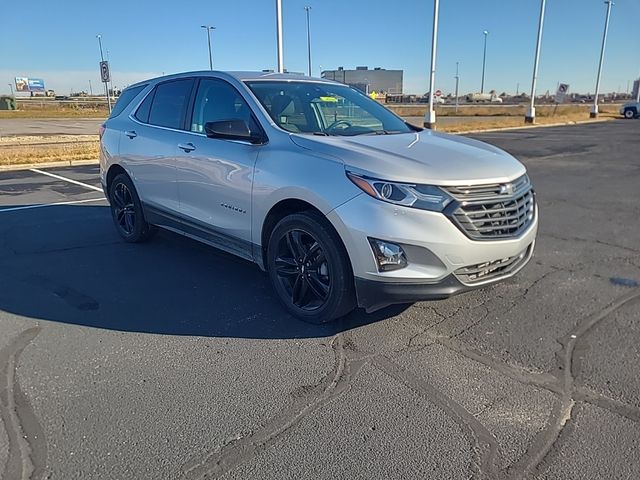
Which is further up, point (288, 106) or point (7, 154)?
point (288, 106)

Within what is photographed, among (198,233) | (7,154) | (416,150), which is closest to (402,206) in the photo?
(416,150)

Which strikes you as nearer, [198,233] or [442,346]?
[442,346]

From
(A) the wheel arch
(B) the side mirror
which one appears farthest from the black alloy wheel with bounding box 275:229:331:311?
(A) the wheel arch

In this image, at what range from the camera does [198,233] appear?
4.73 m

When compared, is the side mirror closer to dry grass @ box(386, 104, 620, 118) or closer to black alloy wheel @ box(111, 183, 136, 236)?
black alloy wheel @ box(111, 183, 136, 236)

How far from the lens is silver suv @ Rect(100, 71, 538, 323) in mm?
3240

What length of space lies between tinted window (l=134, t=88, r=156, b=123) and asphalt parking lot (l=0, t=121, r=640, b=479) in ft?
4.98

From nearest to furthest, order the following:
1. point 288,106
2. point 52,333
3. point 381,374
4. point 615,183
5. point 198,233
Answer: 1. point 381,374
2. point 52,333
3. point 288,106
4. point 198,233
5. point 615,183

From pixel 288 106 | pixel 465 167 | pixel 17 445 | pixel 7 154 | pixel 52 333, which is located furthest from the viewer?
pixel 7 154

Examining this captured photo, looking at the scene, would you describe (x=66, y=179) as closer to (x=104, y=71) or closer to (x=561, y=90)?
(x=104, y=71)

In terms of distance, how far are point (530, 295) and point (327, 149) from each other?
7.40 ft

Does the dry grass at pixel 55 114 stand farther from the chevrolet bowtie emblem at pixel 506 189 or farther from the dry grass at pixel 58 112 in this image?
the chevrolet bowtie emblem at pixel 506 189

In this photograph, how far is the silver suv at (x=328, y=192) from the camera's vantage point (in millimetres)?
3240

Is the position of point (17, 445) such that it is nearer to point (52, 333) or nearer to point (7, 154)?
point (52, 333)
